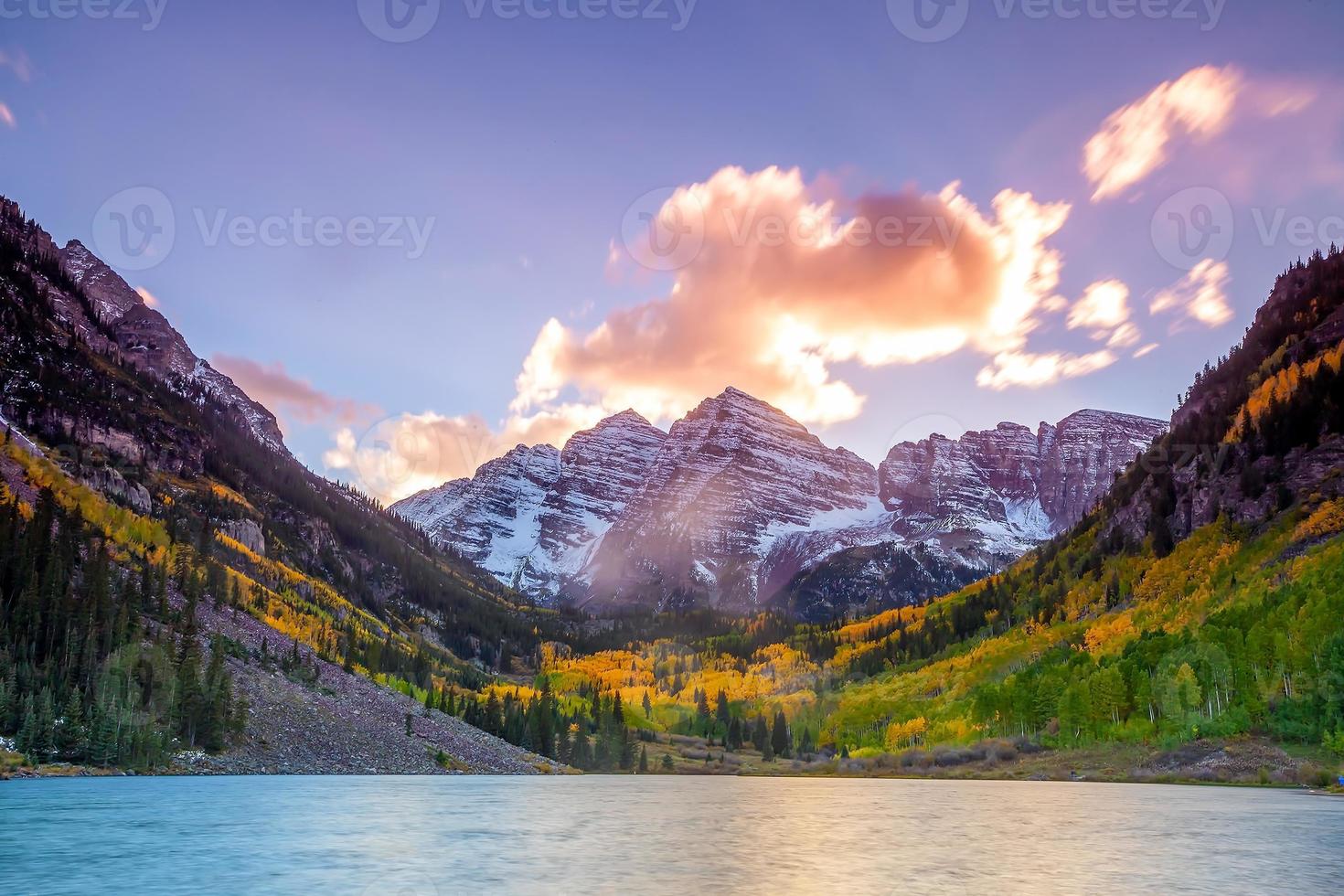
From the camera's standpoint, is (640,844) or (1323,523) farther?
(1323,523)

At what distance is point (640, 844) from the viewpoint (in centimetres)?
5381

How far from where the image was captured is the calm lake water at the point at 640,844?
127 ft

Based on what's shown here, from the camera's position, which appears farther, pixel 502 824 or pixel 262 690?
pixel 262 690

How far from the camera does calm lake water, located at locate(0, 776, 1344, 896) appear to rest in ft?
127

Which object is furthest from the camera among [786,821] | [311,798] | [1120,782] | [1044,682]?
[1044,682]

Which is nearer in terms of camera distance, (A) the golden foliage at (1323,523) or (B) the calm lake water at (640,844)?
(B) the calm lake water at (640,844)

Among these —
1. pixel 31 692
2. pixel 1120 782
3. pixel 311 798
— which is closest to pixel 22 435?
pixel 31 692

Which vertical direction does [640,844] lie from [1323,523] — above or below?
below

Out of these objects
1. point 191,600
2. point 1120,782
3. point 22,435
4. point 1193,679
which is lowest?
point 1120,782

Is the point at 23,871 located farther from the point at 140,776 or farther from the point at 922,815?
the point at 140,776

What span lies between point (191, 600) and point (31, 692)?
151 ft

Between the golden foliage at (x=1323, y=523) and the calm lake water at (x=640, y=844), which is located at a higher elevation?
the golden foliage at (x=1323, y=523)

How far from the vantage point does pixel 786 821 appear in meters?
71.7

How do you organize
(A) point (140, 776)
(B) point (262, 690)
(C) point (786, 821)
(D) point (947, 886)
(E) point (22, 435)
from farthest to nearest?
(E) point (22, 435) → (B) point (262, 690) → (A) point (140, 776) → (C) point (786, 821) → (D) point (947, 886)
